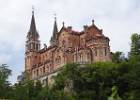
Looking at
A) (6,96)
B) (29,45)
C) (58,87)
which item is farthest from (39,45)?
(6,96)

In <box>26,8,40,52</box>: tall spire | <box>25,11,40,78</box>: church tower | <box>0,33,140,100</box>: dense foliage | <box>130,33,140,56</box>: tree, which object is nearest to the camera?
<box>0,33,140,100</box>: dense foliage

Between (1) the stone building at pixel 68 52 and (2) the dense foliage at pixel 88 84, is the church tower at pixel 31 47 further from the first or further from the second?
(2) the dense foliage at pixel 88 84

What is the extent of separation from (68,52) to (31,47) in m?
13.4

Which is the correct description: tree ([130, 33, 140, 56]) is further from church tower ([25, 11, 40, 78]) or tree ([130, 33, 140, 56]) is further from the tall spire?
the tall spire

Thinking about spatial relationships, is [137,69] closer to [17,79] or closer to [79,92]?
[79,92]

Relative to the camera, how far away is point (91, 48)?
323ft

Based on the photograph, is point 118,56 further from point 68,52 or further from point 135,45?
point 68,52

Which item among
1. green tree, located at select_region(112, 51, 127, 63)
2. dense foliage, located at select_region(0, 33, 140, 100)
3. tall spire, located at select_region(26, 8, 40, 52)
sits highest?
tall spire, located at select_region(26, 8, 40, 52)

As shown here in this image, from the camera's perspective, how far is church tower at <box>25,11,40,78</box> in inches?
4375

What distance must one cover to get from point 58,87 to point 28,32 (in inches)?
1137

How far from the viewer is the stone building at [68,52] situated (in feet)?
323

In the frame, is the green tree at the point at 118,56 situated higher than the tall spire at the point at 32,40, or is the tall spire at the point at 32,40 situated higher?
the tall spire at the point at 32,40

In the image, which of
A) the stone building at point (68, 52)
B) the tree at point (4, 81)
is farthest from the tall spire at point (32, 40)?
the tree at point (4, 81)

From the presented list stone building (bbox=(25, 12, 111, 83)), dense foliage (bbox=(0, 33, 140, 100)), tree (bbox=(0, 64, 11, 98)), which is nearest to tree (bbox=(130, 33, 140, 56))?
dense foliage (bbox=(0, 33, 140, 100))
